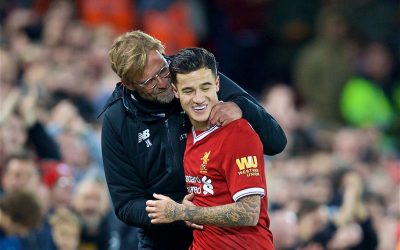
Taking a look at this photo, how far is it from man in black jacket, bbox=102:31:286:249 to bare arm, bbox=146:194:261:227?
0.86ft

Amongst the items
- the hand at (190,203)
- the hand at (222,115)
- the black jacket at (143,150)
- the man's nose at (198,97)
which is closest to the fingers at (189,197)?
the hand at (190,203)

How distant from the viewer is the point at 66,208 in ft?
35.3

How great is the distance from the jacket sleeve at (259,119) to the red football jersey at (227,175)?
15cm

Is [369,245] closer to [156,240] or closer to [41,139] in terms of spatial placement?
[41,139]

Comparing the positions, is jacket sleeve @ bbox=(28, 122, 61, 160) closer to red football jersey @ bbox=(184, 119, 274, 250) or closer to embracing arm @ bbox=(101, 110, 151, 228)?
embracing arm @ bbox=(101, 110, 151, 228)

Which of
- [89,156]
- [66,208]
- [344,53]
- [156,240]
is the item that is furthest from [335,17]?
[156,240]

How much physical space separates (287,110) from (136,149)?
26.1ft

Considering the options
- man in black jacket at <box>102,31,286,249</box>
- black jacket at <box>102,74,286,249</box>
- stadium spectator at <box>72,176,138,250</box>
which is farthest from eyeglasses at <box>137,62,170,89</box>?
stadium spectator at <box>72,176,138,250</box>

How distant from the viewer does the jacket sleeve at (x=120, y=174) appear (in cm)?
746

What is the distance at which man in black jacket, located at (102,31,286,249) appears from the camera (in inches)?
286

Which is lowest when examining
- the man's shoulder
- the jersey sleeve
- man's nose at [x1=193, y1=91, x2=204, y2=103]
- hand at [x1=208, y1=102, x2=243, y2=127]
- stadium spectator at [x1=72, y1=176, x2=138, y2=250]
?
stadium spectator at [x1=72, y1=176, x2=138, y2=250]

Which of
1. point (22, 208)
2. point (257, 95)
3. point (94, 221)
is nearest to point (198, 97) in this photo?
point (22, 208)

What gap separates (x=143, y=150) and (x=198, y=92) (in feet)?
2.26

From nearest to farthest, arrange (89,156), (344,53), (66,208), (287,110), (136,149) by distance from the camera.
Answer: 1. (136,149)
2. (66,208)
3. (89,156)
4. (287,110)
5. (344,53)
